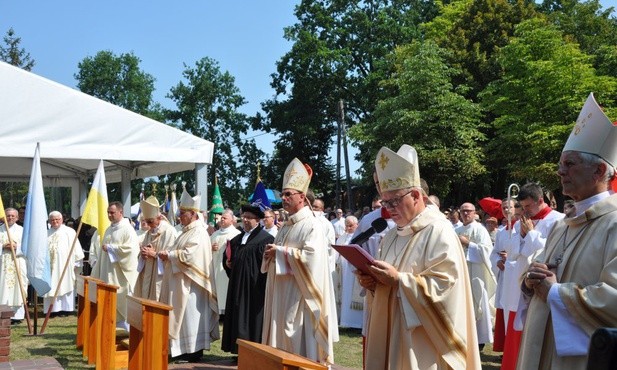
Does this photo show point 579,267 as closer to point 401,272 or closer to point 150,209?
point 401,272

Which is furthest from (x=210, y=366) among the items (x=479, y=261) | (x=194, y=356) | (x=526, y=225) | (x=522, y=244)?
(x=526, y=225)

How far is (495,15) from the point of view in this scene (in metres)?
37.8

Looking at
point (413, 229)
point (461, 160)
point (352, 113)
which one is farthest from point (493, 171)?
point (413, 229)

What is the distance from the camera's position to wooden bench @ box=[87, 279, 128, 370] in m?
8.41

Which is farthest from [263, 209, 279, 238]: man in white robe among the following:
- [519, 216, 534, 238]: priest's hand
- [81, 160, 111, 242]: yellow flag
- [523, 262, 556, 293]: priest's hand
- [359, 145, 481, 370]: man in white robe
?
[523, 262, 556, 293]: priest's hand

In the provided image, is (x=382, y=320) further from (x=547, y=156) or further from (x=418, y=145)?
(x=418, y=145)

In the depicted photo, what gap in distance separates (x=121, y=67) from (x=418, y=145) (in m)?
40.4

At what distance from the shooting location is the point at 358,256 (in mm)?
4512

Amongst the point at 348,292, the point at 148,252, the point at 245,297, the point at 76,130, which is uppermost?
the point at 76,130

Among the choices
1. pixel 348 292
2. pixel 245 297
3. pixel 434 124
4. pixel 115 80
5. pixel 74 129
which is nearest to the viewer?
pixel 245 297

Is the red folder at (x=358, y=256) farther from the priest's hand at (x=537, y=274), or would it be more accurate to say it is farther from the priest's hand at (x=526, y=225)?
the priest's hand at (x=526, y=225)

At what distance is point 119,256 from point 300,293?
17.9 ft

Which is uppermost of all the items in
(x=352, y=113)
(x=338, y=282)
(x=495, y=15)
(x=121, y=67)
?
(x=121, y=67)

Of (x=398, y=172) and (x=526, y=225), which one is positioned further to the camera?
(x=526, y=225)
